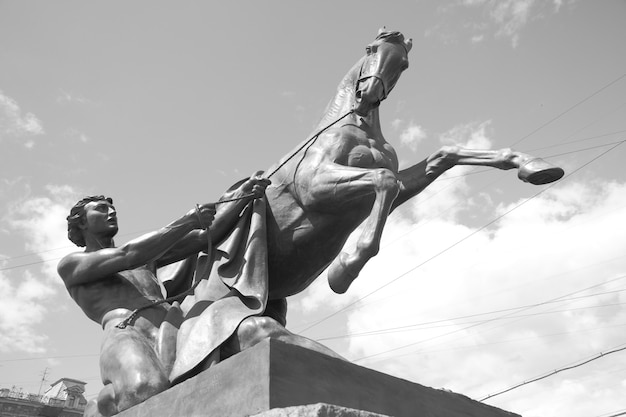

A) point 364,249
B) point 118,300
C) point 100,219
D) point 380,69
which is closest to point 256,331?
point 364,249

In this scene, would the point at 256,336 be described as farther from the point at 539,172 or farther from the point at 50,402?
the point at 50,402

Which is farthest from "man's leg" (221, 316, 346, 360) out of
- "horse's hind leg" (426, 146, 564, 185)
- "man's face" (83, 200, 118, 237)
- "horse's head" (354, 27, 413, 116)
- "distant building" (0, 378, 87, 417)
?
"distant building" (0, 378, 87, 417)

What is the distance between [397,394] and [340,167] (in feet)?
5.86

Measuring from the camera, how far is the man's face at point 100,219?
15.8 ft

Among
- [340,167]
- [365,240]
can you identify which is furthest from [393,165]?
[365,240]

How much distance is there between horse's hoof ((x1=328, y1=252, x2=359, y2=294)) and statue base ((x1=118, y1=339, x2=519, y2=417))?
0.76 m

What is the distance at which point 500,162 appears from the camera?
4508 mm

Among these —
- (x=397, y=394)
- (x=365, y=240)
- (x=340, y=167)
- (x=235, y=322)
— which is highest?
(x=340, y=167)

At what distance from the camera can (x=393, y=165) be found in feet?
15.6

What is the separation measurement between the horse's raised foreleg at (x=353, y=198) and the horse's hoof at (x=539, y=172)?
93 cm

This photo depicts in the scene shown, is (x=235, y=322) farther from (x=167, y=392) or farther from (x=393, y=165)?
(x=393, y=165)

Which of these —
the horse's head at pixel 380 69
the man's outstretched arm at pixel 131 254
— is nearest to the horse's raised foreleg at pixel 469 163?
the horse's head at pixel 380 69

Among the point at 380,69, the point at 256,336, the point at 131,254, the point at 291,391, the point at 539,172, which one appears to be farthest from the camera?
the point at 380,69

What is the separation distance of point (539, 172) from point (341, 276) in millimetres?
1585
